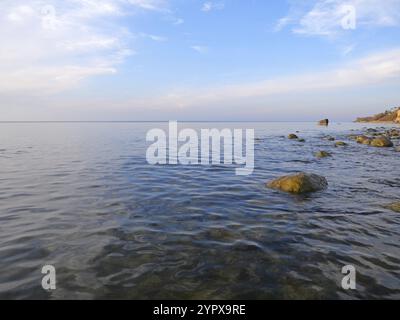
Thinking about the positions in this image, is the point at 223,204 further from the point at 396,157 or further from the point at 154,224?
the point at 396,157

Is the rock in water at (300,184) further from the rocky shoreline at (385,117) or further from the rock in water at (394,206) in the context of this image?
the rocky shoreline at (385,117)

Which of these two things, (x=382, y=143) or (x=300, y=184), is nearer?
(x=300, y=184)

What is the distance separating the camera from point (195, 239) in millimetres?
7664

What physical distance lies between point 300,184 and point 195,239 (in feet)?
20.9

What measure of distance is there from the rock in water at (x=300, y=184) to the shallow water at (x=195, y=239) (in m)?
0.48

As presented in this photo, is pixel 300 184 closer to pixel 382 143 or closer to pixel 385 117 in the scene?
pixel 382 143

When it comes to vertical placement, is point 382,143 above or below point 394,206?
above

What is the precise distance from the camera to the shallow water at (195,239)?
5.60 meters

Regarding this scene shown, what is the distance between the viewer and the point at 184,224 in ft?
28.6

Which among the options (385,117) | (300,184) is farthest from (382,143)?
(385,117)

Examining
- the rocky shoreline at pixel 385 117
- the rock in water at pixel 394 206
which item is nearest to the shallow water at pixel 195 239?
the rock in water at pixel 394 206

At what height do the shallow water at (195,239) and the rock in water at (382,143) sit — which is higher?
the rock in water at (382,143)

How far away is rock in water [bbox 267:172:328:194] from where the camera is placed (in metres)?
12.3

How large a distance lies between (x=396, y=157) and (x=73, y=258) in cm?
2398
